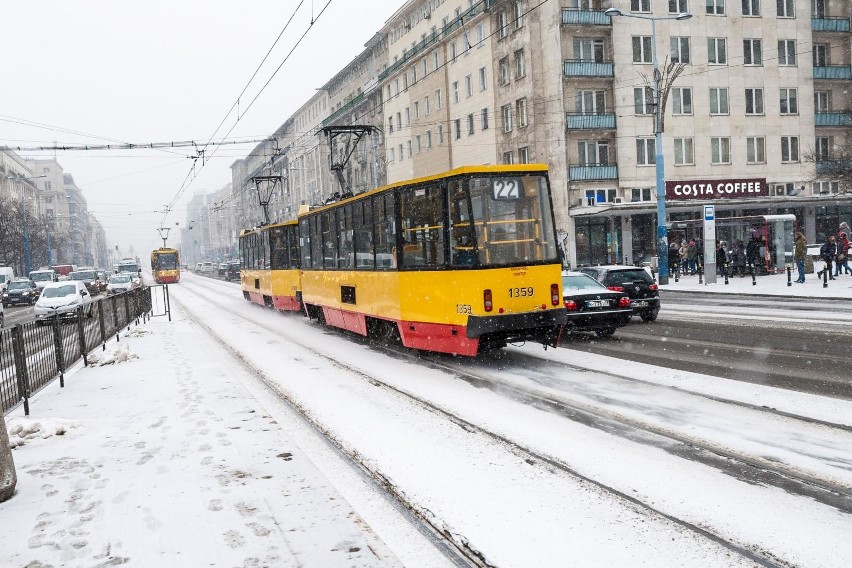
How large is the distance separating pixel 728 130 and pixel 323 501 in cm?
4727

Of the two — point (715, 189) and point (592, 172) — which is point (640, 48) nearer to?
point (592, 172)

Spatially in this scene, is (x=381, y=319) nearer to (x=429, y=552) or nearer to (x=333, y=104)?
(x=429, y=552)

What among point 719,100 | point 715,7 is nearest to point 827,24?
point 715,7

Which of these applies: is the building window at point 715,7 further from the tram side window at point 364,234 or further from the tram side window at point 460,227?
the tram side window at point 460,227

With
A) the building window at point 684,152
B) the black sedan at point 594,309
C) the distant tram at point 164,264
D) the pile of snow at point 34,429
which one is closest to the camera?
the pile of snow at point 34,429

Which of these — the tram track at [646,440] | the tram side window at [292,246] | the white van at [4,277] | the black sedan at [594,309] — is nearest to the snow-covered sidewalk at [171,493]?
the tram track at [646,440]

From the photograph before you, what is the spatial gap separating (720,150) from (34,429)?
45931 mm

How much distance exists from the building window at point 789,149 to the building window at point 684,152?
6.44m

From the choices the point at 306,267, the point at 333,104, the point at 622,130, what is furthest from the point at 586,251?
the point at 333,104

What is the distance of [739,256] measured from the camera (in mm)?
33656

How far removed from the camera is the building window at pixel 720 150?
4703cm

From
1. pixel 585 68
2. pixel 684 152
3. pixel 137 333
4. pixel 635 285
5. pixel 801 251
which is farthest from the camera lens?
pixel 684 152

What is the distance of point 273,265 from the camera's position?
88.7 ft

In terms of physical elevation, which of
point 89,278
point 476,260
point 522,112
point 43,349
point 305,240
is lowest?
point 43,349
